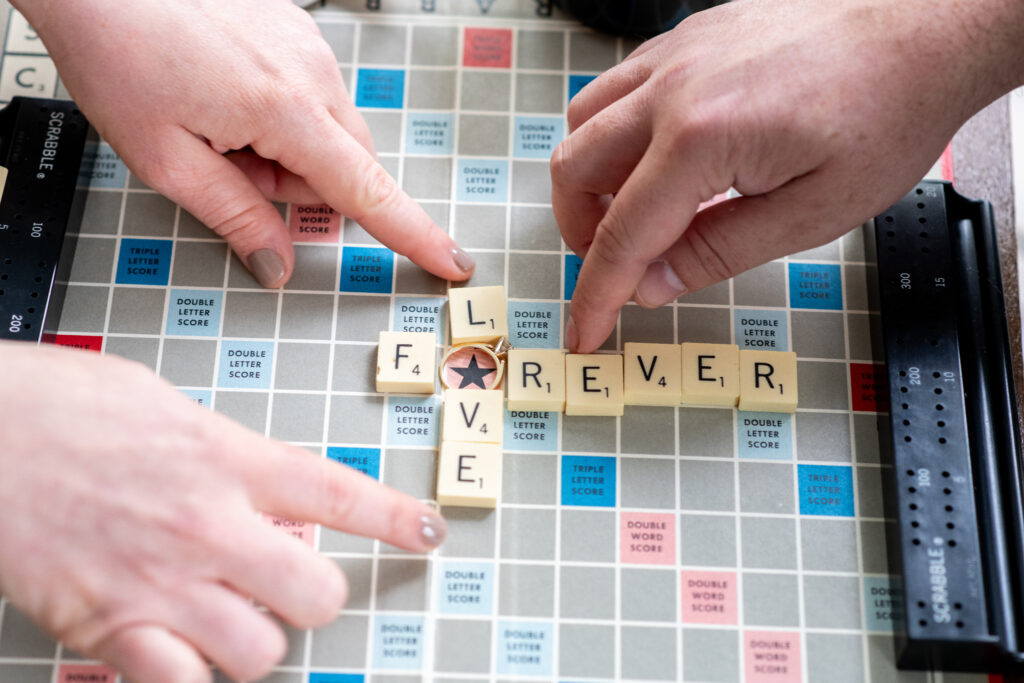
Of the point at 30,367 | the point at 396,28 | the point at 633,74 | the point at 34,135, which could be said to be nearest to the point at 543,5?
the point at 396,28

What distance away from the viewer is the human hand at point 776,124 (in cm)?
100

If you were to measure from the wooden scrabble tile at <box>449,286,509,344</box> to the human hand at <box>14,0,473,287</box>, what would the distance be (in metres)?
0.04

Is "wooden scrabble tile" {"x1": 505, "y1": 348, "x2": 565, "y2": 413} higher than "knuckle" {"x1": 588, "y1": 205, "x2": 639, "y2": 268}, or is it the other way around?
"knuckle" {"x1": 588, "y1": 205, "x2": 639, "y2": 268}

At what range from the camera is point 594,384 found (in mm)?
1202

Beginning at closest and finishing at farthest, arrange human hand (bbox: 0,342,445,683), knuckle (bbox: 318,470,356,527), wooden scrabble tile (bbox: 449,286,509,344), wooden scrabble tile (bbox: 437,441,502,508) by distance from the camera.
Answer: human hand (bbox: 0,342,445,683), knuckle (bbox: 318,470,356,527), wooden scrabble tile (bbox: 437,441,502,508), wooden scrabble tile (bbox: 449,286,509,344)

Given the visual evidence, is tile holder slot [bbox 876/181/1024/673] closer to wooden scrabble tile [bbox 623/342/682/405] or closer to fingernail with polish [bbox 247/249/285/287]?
wooden scrabble tile [bbox 623/342/682/405]

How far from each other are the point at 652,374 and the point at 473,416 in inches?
10.4

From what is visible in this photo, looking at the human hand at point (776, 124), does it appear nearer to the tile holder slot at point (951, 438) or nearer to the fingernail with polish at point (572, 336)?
the fingernail with polish at point (572, 336)

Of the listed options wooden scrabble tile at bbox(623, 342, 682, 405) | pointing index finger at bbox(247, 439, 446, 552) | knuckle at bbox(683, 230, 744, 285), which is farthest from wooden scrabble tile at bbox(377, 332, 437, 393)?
knuckle at bbox(683, 230, 744, 285)

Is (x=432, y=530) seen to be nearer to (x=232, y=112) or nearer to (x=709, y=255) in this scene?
(x=709, y=255)

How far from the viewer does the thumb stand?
3.98 feet

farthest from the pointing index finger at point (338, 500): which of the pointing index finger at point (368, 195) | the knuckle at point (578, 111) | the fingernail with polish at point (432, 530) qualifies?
the knuckle at point (578, 111)

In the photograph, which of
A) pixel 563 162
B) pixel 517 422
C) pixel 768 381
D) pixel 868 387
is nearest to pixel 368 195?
pixel 563 162

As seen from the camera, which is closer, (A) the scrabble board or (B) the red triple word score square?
(A) the scrabble board
